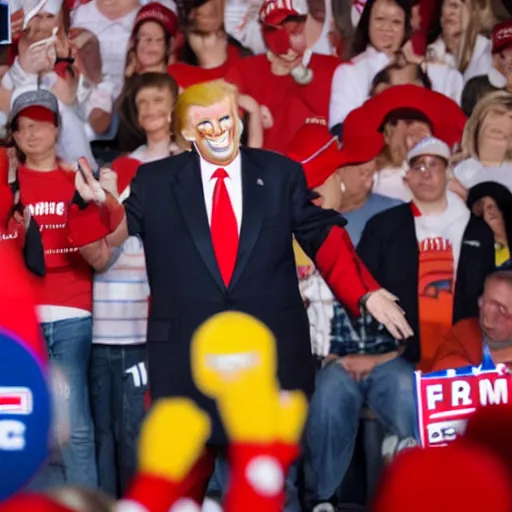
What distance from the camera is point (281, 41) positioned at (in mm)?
3406

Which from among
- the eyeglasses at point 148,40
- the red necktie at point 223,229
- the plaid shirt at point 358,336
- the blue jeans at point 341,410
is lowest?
the blue jeans at point 341,410

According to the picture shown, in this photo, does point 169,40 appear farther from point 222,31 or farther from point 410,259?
point 410,259

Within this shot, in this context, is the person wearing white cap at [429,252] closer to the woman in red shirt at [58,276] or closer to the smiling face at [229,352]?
the smiling face at [229,352]

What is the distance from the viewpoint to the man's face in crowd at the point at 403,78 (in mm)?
3396

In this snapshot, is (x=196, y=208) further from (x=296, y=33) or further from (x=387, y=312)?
(x=296, y=33)

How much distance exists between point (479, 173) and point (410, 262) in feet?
1.14

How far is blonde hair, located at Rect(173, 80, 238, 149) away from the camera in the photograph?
9.58ft

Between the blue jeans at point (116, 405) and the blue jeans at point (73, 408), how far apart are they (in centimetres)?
6

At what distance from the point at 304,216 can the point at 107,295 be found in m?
0.71

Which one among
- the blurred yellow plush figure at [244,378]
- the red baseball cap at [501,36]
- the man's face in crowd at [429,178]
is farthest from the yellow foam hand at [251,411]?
the red baseball cap at [501,36]

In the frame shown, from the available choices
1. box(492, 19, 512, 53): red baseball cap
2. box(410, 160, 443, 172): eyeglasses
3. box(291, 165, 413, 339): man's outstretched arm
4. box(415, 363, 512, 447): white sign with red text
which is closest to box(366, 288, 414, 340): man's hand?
box(291, 165, 413, 339): man's outstretched arm

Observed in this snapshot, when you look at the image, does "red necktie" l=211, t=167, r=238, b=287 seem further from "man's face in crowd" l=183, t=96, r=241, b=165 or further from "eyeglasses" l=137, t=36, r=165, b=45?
"eyeglasses" l=137, t=36, r=165, b=45

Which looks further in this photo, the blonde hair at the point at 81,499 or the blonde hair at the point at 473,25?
the blonde hair at the point at 473,25

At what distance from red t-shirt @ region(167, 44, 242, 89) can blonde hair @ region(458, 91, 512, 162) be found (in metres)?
0.73
